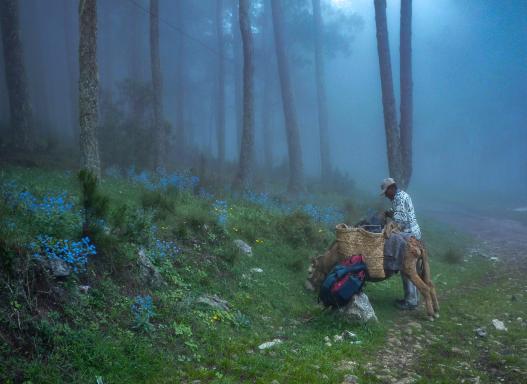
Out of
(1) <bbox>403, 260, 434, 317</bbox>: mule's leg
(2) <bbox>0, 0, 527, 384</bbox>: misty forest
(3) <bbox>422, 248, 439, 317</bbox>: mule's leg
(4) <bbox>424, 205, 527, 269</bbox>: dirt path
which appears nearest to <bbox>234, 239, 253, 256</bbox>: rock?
(2) <bbox>0, 0, 527, 384</bbox>: misty forest

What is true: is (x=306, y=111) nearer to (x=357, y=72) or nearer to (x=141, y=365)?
(x=357, y=72)

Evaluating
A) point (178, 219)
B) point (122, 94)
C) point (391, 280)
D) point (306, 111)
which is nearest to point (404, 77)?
point (391, 280)

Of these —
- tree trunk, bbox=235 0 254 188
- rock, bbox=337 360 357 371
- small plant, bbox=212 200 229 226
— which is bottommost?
rock, bbox=337 360 357 371

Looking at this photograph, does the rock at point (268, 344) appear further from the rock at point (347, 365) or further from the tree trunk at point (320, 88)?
the tree trunk at point (320, 88)

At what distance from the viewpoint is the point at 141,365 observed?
14.4 feet

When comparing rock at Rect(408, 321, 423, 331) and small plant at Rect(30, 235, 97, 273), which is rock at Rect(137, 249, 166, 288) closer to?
small plant at Rect(30, 235, 97, 273)

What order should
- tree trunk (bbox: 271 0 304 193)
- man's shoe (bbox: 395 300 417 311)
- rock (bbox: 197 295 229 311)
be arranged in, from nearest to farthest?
rock (bbox: 197 295 229 311) < man's shoe (bbox: 395 300 417 311) < tree trunk (bbox: 271 0 304 193)

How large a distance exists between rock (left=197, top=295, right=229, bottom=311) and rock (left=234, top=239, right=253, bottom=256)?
84.5 inches

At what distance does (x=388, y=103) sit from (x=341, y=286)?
32.8ft

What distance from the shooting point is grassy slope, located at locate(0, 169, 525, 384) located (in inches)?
166

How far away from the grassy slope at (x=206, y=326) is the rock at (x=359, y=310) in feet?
0.44

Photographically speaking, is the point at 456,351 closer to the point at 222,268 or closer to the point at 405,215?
the point at 405,215

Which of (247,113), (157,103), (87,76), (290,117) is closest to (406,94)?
(247,113)

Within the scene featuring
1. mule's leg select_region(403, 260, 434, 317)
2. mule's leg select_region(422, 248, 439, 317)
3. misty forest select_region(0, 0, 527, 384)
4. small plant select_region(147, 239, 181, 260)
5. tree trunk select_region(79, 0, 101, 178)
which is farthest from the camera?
tree trunk select_region(79, 0, 101, 178)
